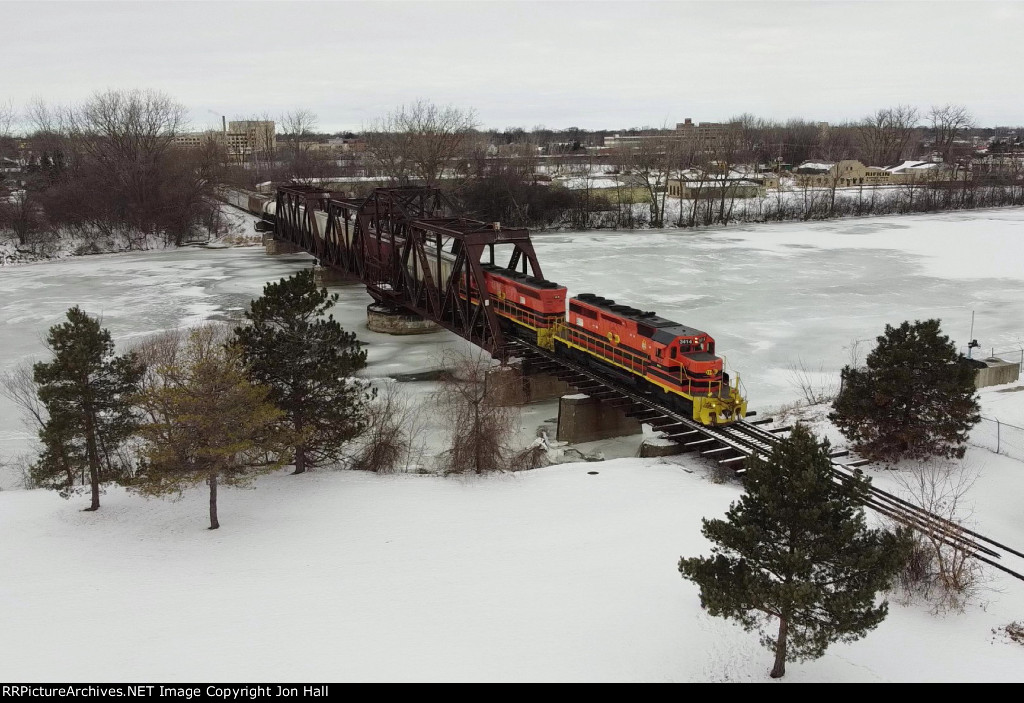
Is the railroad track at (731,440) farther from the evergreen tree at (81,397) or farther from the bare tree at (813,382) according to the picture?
the evergreen tree at (81,397)

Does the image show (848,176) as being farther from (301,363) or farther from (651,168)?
(301,363)

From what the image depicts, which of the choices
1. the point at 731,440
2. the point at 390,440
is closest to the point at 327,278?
the point at 390,440

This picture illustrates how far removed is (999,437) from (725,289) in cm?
3379

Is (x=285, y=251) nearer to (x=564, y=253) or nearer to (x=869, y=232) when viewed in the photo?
(x=564, y=253)

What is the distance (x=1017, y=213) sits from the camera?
11412cm

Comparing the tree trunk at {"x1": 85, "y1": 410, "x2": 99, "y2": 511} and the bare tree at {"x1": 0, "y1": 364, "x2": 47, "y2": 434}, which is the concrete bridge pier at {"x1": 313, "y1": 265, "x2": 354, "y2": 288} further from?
the tree trunk at {"x1": 85, "y1": 410, "x2": 99, "y2": 511}

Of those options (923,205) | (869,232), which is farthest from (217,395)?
(923,205)

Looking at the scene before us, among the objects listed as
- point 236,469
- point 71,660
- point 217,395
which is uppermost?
→ point 217,395

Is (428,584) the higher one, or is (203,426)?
(203,426)

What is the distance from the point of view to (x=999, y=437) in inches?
974

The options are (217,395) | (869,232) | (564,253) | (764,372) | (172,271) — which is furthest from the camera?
(869,232)

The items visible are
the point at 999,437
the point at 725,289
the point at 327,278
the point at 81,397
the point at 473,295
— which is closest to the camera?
the point at 81,397

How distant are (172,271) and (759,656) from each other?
67027 mm

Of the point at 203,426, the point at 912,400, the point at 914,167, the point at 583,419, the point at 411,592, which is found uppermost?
the point at 914,167
